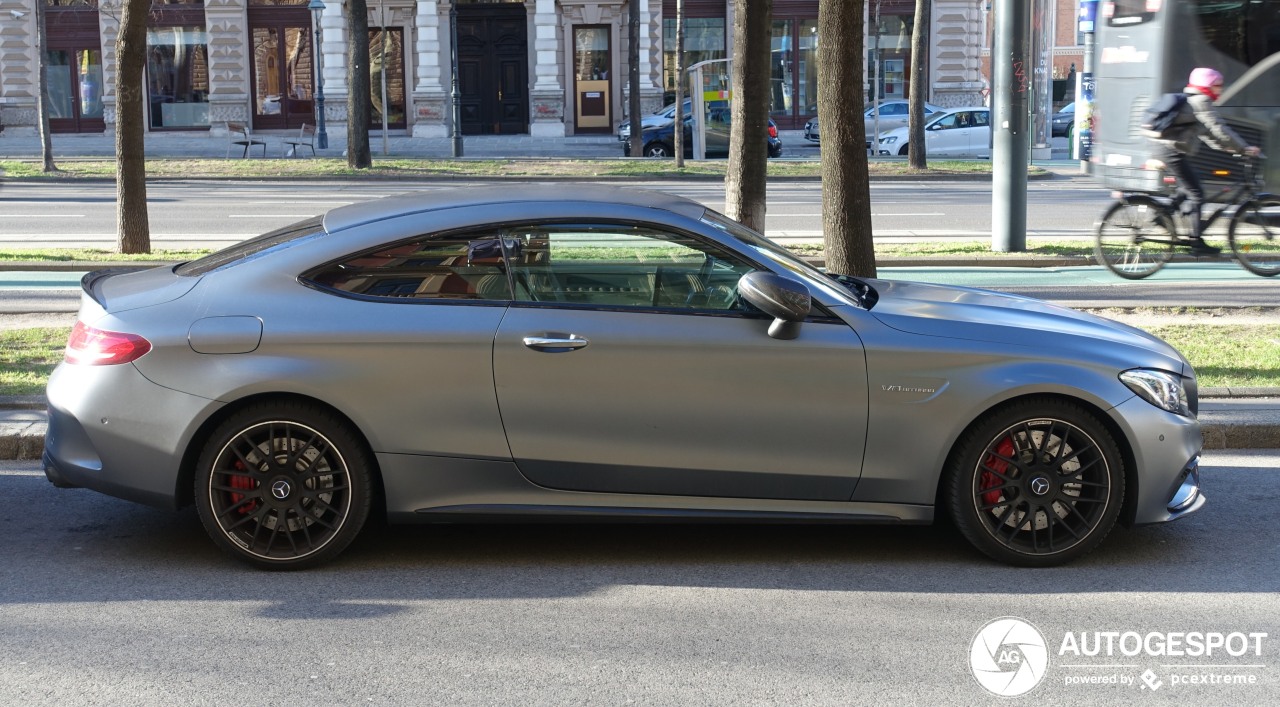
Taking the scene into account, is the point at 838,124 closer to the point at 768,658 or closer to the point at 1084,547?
the point at 1084,547

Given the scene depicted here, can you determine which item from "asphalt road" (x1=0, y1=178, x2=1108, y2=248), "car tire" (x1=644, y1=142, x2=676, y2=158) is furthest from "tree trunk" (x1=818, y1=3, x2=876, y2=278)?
"car tire" (x1=644, y1=142, x2=676, y2=158)

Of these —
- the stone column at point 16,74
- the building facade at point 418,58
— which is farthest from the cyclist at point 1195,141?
the stone column at point 16,74

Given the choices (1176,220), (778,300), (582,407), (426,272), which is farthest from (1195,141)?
(426,272)

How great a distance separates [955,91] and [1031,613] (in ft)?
128

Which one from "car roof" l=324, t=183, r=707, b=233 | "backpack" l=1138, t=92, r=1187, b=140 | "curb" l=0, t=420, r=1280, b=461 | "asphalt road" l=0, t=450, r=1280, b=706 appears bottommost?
"asphalt road" l=0, t=450, r=1280, b=706

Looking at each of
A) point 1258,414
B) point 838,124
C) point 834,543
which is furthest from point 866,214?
point 834,543

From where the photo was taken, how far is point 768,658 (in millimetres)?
4379

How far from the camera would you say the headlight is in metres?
5.20

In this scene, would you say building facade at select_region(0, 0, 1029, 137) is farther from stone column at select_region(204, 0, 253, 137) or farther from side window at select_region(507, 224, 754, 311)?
side window at select_region(507, 224, 754, 311)

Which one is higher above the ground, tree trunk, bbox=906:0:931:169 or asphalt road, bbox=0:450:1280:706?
tree trunk, bbox=906:0:931:169

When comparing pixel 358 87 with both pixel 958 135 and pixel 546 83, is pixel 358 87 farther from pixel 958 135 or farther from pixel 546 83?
pixel 958 135

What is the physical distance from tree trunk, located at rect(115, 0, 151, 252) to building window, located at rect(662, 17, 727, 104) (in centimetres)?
2764

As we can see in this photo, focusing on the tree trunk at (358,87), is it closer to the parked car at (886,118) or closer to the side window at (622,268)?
the parked car at (886,118)

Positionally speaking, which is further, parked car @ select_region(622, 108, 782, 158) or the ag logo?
parked car @ select_region(622, 108, 782, 158)
